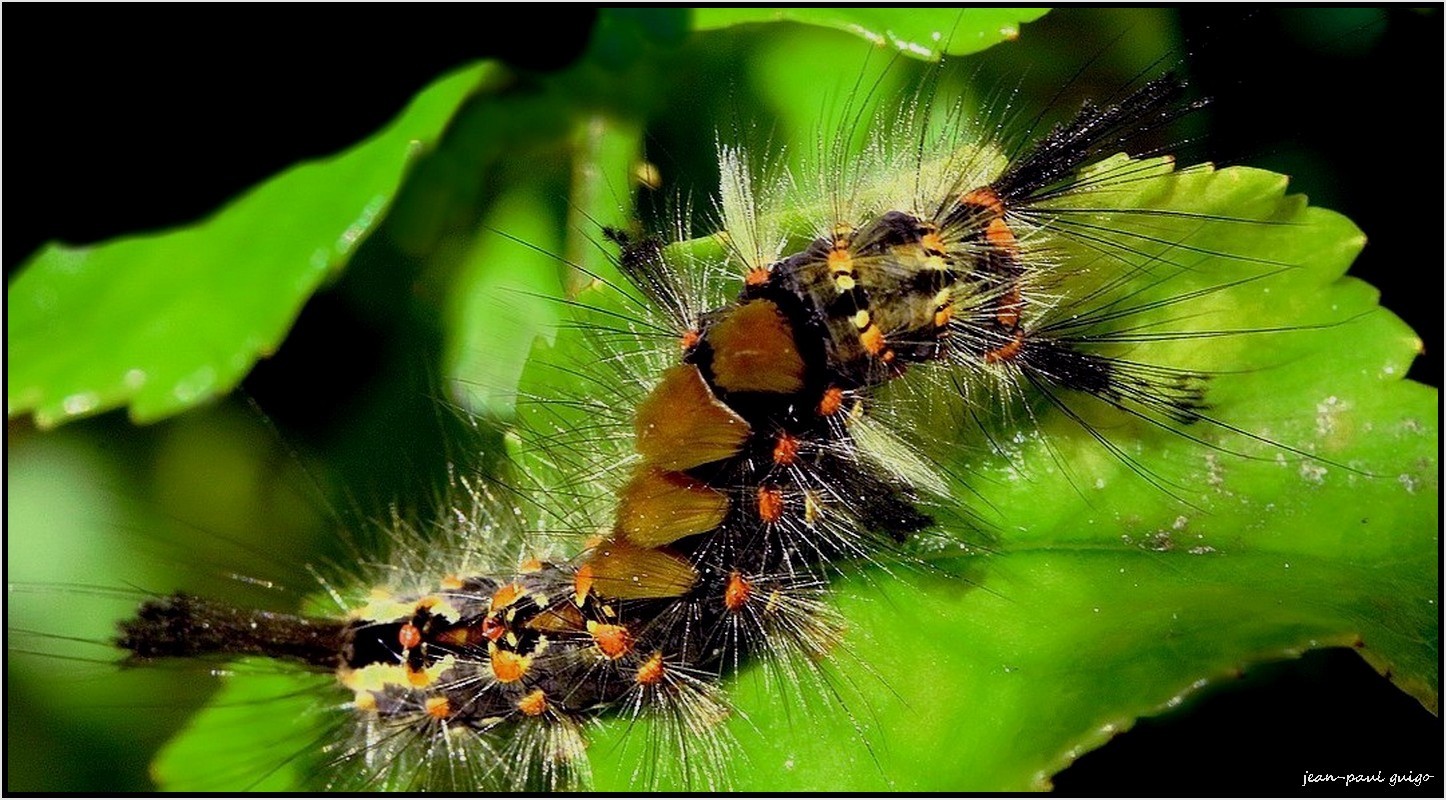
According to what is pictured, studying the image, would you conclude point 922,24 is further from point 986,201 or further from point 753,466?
point 753,466

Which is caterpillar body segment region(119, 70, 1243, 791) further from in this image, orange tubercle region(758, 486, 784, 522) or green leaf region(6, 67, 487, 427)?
green leaf region(6, 67, 487, 427)

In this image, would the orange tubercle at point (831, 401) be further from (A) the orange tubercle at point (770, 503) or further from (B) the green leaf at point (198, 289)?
(B) the green leaf at point (198, 289)

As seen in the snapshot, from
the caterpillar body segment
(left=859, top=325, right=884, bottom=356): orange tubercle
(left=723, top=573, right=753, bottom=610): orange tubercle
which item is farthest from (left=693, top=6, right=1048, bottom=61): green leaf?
(left=723, top=573, right=753, bottom=610): orange tubercle

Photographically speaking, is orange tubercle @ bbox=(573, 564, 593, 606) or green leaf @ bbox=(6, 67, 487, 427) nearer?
green leaf @ bbox=(6, 67, 487, 427)

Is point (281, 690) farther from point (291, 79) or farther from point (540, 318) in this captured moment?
point (291, 79)

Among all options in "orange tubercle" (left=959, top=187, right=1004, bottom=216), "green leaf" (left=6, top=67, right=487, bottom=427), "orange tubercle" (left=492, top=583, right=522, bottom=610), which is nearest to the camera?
"green leaf" (left=6, top=67, right=487, bottom=427)

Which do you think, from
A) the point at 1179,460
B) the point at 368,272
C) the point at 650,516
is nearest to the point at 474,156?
the point at 368,272

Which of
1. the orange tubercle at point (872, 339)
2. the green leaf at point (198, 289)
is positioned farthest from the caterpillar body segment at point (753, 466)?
the green leaf at point (198, 289)
